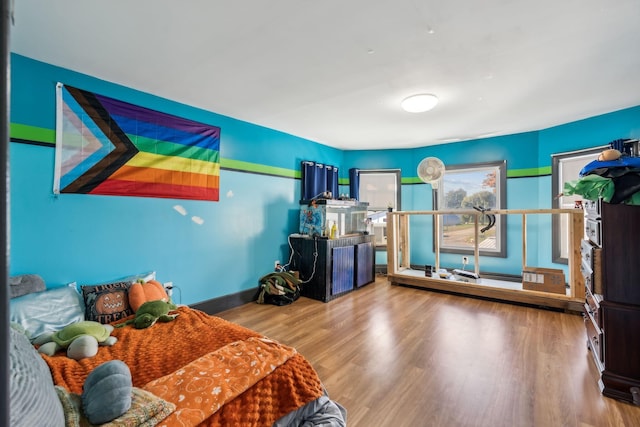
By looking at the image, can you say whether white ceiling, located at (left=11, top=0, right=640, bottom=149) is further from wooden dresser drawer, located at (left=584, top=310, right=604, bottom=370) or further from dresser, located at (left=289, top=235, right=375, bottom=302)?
wooden dresser drawer, located at (left=584, top=310, right=604, bottom=370)

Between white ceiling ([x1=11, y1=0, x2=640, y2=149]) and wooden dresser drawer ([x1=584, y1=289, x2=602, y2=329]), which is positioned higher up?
white ceiling ([x1=11, y1=0, x2=640, y2=149])

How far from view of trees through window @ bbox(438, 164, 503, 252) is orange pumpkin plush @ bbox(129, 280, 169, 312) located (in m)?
4.30

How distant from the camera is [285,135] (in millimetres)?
4207

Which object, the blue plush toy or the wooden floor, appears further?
the wooden floor

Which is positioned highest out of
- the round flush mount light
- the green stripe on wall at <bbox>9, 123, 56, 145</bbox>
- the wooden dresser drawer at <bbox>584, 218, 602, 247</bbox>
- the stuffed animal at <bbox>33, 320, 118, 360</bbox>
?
the round flush mount light

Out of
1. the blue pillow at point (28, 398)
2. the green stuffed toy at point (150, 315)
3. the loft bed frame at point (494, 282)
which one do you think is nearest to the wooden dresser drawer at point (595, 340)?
the loft bed frame at point (494, 282)

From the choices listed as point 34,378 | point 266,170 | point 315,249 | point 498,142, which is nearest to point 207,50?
point 266,170

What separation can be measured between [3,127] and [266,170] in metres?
3.65

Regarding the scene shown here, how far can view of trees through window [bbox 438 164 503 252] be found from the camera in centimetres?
454

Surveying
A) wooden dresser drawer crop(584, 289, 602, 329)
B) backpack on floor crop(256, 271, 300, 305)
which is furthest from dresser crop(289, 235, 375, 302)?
wooden dresser drawer crop(584, 289, 602, 329)

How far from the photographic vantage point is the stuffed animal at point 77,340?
5.40 feet

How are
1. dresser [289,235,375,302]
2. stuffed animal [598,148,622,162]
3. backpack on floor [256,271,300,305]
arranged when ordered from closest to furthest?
stuffed animal [598,148,622,162] → backpack on floor [256,271,300,305] → dresser [289,235,375,302]

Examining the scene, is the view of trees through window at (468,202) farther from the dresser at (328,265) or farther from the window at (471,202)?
the dresser at (328,265)

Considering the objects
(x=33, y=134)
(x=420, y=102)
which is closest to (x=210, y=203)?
(x=33, y=134)
